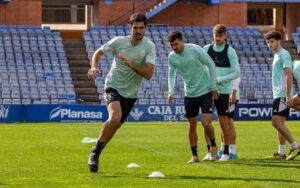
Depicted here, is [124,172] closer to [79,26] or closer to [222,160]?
[222,160]

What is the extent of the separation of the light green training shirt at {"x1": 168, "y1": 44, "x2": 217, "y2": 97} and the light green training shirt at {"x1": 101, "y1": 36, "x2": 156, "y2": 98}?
5.47 ft

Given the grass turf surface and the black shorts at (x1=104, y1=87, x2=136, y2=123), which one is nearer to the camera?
the grass turf surface

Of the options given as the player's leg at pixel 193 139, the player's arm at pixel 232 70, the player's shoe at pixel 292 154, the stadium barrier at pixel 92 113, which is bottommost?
the stadium barrier at pixel 92 113

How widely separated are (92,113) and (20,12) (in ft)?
49.3

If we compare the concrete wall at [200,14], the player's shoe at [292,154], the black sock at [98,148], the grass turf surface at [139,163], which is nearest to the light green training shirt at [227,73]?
the grass turf surface at [139,163]

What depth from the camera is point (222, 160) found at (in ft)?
53.9

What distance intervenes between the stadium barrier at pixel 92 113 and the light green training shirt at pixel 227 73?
23.9 meters

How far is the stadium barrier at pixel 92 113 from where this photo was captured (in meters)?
40.1

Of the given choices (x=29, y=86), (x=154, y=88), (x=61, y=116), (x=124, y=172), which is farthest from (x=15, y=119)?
(x=124, y=172)

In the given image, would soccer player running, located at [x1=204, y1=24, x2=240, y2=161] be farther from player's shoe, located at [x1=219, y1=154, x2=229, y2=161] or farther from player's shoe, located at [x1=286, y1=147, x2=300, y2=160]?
player's shoe, located at [x1=286, y1=147, x2=300, y2=160]

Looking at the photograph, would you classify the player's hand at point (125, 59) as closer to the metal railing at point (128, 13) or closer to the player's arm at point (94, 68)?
the player's arm at point (94, 68)

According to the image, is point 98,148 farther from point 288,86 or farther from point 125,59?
point 288,86

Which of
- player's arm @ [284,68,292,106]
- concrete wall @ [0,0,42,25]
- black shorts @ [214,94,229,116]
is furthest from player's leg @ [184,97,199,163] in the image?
concrete wall @ [0,0,42,25]

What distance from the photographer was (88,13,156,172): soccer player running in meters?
13.9
